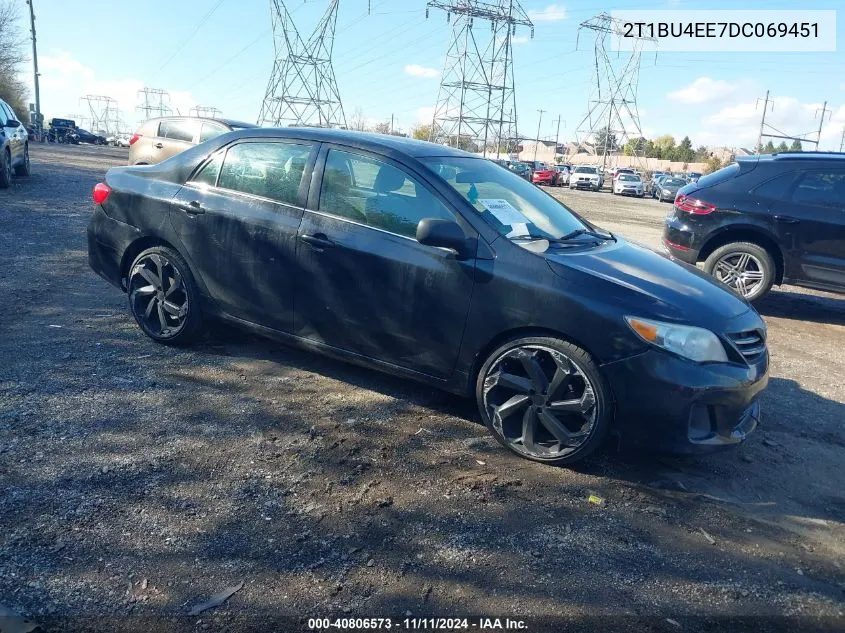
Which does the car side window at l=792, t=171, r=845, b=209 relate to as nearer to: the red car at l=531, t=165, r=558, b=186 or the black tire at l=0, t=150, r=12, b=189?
the black tire at l=0, t=150, r=12, b=189

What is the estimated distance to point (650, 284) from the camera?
3584mm

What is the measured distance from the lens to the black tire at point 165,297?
185 inches

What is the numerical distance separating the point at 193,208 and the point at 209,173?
0.29 m

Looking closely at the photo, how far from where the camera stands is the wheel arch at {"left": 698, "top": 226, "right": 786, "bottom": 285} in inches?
286

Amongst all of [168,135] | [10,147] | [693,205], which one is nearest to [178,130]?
[168,135]

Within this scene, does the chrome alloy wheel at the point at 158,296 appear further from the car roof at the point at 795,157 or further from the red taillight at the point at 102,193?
the car roof at the point at 795,157

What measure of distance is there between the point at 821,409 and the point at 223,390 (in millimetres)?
4217

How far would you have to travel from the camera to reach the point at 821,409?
4.71 meters

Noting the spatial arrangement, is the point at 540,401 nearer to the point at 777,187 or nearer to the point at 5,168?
the point at 777,187

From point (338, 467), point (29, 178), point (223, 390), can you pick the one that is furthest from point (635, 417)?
point (29, 178)

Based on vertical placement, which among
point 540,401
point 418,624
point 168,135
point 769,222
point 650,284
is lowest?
point 418,624

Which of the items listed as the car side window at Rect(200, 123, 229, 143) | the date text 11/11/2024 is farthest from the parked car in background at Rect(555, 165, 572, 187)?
the date text 11/11/2024

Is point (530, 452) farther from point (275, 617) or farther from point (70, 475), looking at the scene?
point (70, 475)

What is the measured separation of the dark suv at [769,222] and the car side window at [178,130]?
997 centimetres
